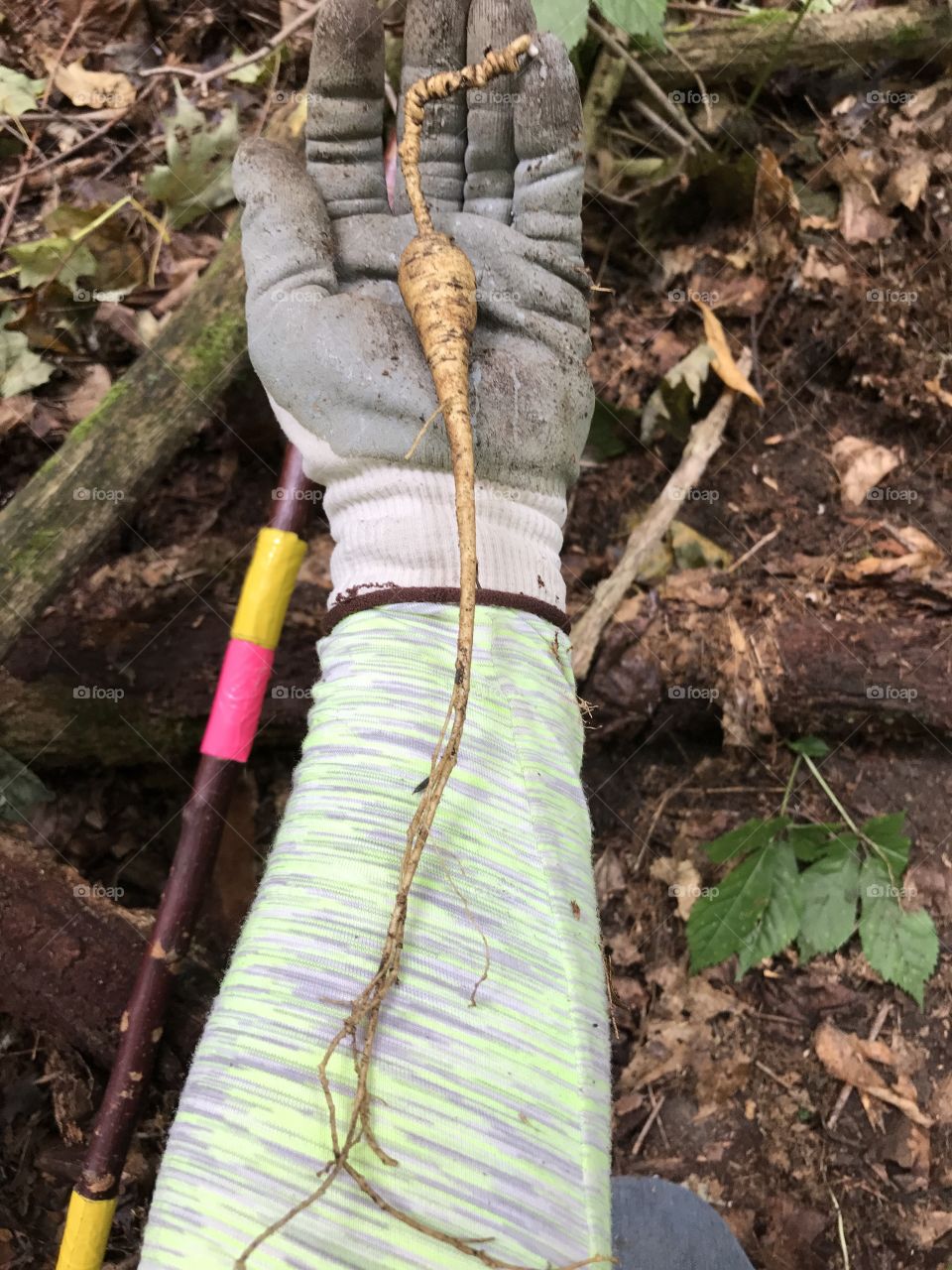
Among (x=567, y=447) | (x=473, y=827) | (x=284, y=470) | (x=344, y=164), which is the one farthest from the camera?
(x=284, y=470)

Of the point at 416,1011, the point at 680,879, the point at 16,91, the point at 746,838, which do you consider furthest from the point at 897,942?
the point at 16,91

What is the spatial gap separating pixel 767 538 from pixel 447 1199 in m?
1.88

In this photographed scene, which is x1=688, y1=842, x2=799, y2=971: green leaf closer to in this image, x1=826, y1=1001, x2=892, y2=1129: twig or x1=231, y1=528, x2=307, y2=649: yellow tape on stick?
x1=826, y1=1001, x2=892, y2=1129: twig

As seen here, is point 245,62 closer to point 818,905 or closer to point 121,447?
point 121,447

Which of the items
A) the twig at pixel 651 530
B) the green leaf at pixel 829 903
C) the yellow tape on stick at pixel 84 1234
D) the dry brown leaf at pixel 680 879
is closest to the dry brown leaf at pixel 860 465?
the twig at pixel 651 530

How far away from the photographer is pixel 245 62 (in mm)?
2309

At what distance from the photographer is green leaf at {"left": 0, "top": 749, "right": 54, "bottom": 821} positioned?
200 centimetres

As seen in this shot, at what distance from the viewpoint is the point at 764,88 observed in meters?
2.77

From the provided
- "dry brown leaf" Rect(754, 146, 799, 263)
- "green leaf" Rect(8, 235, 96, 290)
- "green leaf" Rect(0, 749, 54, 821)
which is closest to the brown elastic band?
"green leaf" Rect(0, 749, 54, 821)

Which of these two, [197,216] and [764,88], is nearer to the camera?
[197,216]

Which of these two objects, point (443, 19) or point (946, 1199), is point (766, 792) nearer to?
point (946, 1199)

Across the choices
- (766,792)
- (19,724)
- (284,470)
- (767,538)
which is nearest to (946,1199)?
(766,792)

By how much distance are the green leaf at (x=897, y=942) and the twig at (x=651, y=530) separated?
0.86 m

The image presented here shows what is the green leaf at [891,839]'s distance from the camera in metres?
1.88
